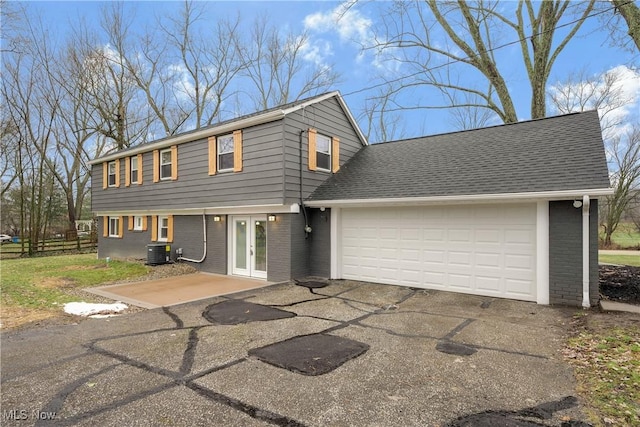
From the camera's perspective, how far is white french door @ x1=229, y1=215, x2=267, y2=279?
10258 mm

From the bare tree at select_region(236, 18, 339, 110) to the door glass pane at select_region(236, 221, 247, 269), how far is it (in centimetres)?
1647

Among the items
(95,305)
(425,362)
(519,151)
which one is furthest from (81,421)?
(519,151)

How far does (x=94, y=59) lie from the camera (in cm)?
2141

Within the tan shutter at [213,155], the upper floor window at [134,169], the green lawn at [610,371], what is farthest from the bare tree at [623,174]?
the upper floor window at [134,169]

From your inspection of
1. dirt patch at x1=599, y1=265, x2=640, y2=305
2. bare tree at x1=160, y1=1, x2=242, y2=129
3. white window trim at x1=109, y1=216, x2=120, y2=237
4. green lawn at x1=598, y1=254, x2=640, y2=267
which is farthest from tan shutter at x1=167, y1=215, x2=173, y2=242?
green lawn at x1=598, y1=254, x2=640, y2=267

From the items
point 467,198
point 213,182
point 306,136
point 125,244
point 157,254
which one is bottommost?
point 157,254

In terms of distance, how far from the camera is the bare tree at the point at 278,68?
2388 centimetres

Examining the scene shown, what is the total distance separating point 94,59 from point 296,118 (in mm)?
19080

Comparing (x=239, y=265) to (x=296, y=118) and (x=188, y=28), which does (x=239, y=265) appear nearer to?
(x=296, y=118)

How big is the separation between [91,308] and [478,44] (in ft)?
60.6

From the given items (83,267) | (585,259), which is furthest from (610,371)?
(83,267)

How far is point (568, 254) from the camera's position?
6.69 meters

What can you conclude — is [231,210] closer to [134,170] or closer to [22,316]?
[22,316]

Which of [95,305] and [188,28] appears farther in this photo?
[188,28]
